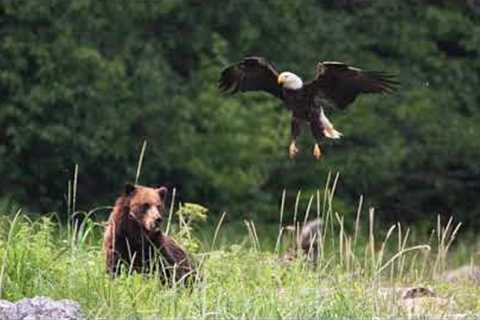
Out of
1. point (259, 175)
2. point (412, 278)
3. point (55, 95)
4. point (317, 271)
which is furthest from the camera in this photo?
point (259, 175)

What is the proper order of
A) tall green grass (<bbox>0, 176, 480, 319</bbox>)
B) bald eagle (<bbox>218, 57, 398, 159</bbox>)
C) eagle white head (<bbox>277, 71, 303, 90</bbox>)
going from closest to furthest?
tall green grass (<bbox>0, 176, 480, 319</bbox>) < bald eagle (<bbox>218, 57, 398, 159</bbox>) < eagle white head (<bbox>277, 71, 303, 90</bbox>)

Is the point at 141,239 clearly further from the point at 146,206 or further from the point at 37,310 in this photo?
the point at 37,310

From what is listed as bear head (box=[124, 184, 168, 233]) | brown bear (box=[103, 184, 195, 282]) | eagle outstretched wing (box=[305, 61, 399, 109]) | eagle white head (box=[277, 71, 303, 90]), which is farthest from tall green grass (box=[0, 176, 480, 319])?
eagle white head (box=[277, 71, 303, 90])

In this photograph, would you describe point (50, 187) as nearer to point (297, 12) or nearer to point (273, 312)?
point (297, 12)

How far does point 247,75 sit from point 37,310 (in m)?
3.98

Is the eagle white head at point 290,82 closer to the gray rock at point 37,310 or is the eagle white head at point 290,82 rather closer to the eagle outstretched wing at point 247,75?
the eagle outstretched wing at point 247,75

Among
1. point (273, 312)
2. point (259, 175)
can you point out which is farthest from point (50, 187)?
point (273, 312)

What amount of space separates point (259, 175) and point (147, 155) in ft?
3.96

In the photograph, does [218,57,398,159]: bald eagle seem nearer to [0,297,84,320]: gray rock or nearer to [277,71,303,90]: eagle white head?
[277,71,303,90]: eagle white head

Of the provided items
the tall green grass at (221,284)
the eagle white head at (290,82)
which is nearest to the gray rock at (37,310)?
the tall green grass at (221,284)

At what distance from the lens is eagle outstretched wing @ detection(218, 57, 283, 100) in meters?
11.5

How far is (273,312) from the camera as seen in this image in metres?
8.09

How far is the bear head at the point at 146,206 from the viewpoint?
376 inches

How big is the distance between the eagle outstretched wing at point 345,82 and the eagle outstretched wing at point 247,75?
37 cm
